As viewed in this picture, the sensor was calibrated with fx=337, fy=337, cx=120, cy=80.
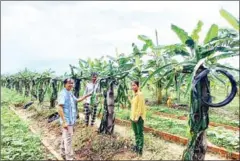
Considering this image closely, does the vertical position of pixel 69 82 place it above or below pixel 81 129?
above

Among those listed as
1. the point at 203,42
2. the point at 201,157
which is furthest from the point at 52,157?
the point at 203,42

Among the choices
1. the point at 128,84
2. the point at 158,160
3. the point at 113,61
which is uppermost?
the point at 113,61

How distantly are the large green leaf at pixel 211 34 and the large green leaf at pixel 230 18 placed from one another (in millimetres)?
659

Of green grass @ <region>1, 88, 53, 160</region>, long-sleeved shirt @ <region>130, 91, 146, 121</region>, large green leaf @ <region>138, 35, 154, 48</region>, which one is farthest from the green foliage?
large green leaf @ <region>138, 35, 154, 48</region>

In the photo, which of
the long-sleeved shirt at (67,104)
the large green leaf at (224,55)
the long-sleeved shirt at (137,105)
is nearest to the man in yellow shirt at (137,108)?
the long-sleeved shirt at (137,105)

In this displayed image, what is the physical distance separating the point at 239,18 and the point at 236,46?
448 millimetres

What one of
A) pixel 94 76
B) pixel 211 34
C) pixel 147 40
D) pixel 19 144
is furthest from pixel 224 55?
pixel 94 76

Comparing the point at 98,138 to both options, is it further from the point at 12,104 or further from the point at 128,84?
the point at 12,104

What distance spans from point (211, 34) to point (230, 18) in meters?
0.81

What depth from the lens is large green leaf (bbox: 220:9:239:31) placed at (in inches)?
171

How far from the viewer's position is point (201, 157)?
5.24 m

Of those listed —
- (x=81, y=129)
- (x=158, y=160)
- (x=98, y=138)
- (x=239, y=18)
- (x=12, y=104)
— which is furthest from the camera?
(x=12, y=104)

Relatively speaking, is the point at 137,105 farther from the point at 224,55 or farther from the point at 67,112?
the point at 224,55

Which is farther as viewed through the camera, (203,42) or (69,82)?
(69,82)
